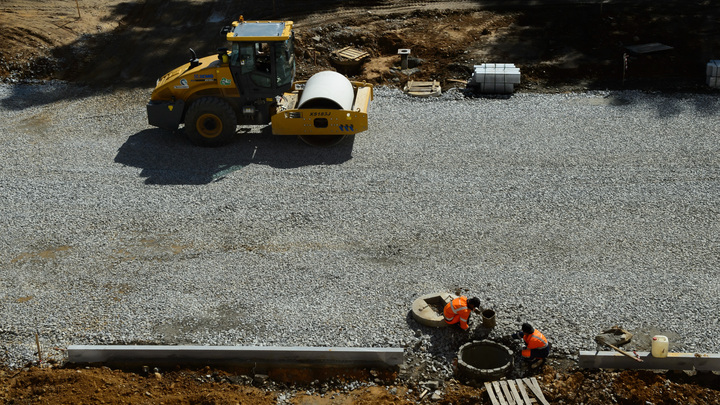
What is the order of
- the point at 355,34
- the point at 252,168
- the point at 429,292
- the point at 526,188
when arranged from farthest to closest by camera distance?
1. the point at 355,34
2. the point at 252,168
3. the point at 526,188
4. the point at 429,292

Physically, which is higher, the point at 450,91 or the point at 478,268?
the point at 450,91

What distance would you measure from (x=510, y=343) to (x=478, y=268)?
194 cm

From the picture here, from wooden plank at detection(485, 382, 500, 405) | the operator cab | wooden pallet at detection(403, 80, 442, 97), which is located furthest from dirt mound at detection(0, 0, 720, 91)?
wooden plank at detection(485, 382, 500, 405)

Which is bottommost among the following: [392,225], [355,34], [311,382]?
[311,382]

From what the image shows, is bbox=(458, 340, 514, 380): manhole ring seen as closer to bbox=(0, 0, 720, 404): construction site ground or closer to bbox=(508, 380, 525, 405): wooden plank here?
bbox=(508, 380, 525, 405): wooden plank

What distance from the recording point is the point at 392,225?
1380 cm

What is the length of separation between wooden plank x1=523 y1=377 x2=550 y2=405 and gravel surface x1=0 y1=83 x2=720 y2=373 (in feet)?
3.06

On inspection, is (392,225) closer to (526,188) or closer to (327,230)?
(327,230)

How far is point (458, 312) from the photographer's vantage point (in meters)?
10.8

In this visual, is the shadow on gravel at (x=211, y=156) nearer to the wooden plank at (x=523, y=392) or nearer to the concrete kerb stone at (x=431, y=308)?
the concrete kerb stone at (x=431, y=308)

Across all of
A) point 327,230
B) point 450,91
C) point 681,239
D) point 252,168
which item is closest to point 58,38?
point 252,168

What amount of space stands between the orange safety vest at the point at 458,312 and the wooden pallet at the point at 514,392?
3.77ft

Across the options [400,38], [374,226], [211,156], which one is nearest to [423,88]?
[400,38]

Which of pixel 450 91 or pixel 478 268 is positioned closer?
pixel 478 268
